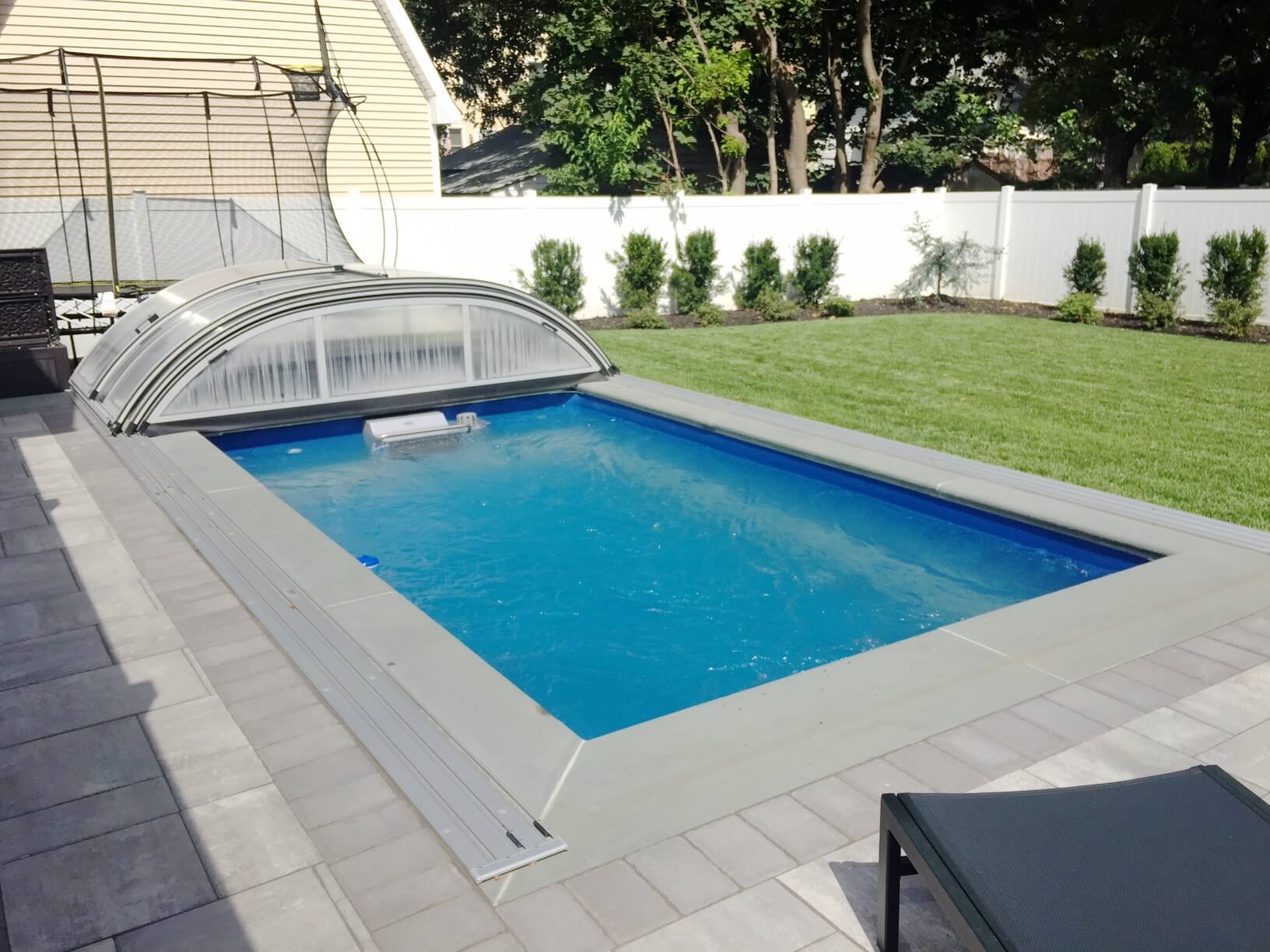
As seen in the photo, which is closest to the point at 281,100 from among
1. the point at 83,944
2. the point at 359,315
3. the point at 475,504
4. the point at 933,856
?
the point at 359,315

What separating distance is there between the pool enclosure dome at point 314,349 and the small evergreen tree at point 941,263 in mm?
9016

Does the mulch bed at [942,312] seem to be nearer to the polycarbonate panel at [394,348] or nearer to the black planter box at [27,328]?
the polycarbonate panel at [394,348]

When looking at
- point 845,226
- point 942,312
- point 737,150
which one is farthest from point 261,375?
point 737,150

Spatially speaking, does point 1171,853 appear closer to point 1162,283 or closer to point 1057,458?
point 1057,458

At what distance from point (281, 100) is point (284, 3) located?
3.56 m

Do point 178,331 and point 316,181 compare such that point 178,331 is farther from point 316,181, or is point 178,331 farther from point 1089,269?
point 1089,269

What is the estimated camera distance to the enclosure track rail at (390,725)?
2.99 metres

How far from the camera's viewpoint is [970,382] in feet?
33.5

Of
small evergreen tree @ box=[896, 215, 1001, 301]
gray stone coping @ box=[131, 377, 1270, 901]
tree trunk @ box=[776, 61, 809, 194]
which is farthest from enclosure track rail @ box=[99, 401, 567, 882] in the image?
tree trunk @ box=[776, 61, 809, 194]

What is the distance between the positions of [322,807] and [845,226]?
15188 millimetres

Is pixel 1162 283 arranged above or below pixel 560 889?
above

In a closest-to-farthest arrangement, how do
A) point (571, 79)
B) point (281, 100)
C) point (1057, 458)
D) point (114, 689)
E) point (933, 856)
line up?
point (933, 856) < point (114, 689) < point (1057, 458) < point (281, 100) < point (571, 79)

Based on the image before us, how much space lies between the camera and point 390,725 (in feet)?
11.9

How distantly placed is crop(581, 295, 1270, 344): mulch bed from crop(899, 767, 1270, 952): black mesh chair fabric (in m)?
12.0
